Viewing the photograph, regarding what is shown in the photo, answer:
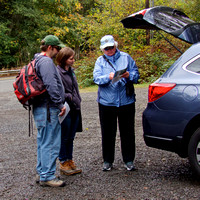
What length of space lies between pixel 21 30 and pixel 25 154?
103ft

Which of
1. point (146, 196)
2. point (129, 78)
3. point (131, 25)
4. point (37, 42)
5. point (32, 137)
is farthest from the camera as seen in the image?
point (37, 42)

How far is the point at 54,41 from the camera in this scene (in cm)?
374

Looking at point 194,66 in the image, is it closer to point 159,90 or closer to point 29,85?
point 159,90

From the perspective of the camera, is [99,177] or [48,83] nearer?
[48,83]

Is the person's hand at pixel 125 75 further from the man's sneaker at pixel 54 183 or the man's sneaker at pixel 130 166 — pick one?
the man's sneaker at pixel 54 183

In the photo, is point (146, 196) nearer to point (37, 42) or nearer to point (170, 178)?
point (170, 178)

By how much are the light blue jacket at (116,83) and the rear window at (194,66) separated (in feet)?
2.50

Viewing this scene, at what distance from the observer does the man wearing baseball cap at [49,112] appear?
361cm

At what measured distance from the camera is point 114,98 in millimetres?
4188

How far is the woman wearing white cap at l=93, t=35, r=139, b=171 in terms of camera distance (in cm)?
419

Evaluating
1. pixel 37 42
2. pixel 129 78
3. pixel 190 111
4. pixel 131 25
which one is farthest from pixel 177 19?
pixel 37 42

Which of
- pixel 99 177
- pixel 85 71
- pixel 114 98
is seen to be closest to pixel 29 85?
pixel 114 98

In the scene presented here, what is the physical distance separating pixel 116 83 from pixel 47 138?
3.84 feet

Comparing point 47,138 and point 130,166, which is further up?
point 47,138
